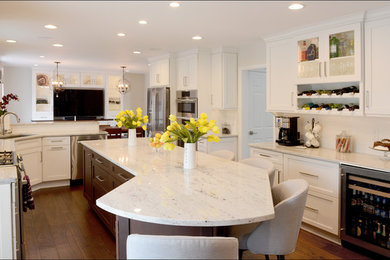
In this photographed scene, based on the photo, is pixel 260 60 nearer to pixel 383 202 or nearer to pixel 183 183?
pixel 383 202

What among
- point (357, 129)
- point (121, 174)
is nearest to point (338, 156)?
point (357, 129)

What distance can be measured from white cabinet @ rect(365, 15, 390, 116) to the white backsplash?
0.34 metres

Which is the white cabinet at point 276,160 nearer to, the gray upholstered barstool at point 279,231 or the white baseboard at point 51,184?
the gray upholstered barstool at point 279,231

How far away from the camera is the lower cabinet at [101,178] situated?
3133 millimetres

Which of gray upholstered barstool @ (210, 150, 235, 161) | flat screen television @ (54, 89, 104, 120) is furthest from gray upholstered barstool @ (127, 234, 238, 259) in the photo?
flat screen television @ (54, 89, 104, 120)

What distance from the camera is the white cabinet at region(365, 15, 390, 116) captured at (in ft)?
10.7

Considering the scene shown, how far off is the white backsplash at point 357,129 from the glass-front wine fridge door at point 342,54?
2.04 feet

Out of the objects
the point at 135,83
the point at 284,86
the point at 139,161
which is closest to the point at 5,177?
the point at 139,161

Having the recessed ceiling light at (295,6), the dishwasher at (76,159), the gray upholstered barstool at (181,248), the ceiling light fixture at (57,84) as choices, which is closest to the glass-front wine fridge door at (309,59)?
the recessed ceiling light at (295,6)

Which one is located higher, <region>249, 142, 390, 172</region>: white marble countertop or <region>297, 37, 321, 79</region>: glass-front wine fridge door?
<region>297, 37, 321, 79</region>: glass-front wine fridge door

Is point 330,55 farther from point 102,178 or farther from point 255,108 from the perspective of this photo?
point 102,178

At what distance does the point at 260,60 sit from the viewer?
5188 millimetres

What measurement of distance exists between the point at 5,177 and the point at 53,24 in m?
2.41

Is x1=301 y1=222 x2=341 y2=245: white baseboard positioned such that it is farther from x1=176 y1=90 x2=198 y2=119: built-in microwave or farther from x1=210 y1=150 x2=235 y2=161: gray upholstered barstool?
x1=176 y1=90 x2=198 y2=119: built-in microwave
